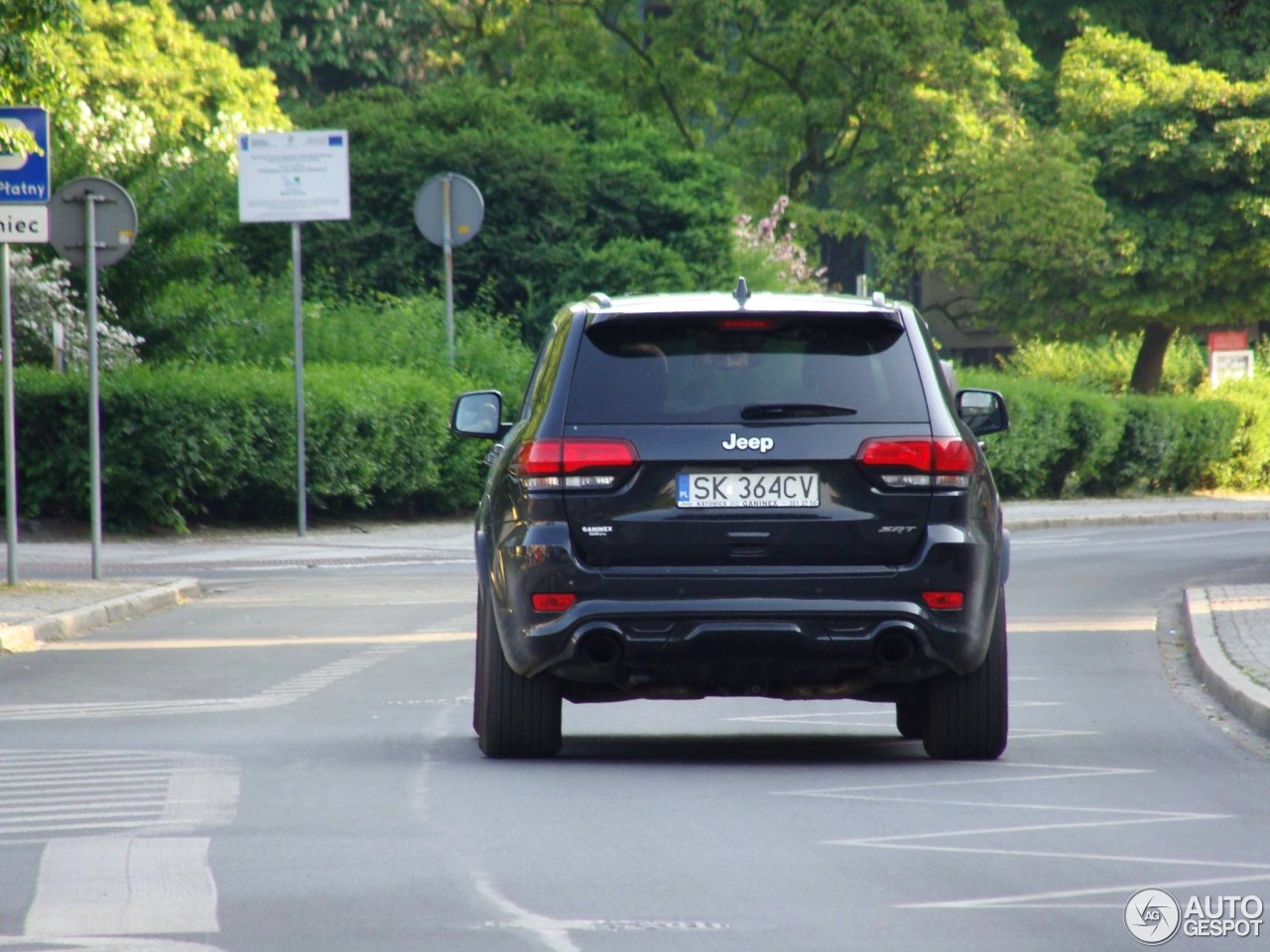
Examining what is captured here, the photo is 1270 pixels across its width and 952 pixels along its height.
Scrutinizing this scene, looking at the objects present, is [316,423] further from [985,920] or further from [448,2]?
[448,2]

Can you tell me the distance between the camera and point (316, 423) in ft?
82.4

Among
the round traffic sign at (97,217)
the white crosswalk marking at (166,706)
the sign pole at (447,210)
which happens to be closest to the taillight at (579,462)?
the white crosswalk marking at (166,706)

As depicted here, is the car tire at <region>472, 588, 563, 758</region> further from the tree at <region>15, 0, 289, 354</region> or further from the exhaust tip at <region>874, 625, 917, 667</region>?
the tree at <region>15, 0, 289, 354</region>

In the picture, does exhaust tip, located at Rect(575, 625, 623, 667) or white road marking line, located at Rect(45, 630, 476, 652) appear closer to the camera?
exhaust tip, located at Rect(575, 625, 623, 667)

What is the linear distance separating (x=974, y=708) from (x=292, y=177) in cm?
1761

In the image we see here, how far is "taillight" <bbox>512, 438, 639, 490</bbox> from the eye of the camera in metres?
8.55

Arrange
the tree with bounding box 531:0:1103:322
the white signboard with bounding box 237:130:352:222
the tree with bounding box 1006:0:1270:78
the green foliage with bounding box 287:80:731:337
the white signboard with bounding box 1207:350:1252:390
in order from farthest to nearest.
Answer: the tree with bounding box 1006:0:1270:78 < the tree with bounding box 531:0:1103:322 < the white signboard with bounding box 1207:350:1252:390 < the green foliage with bounding box 287:80:731:337 < the white signboard with bounding box 237:130:352:222

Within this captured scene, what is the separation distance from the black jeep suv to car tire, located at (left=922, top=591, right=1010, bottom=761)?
0.24 metres

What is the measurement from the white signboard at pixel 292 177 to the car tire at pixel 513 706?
55.0 ft

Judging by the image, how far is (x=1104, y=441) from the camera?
38.5 meters

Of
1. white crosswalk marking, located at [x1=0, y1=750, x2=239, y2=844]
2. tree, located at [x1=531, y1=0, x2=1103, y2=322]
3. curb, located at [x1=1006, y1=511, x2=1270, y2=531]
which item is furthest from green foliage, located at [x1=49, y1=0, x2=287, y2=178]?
white crosswalk marking, located at [x1=0, y1=750, x2=239, y2=844]

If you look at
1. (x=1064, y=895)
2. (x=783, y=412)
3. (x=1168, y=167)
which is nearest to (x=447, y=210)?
(x=783, y=412)

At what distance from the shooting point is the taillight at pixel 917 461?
8.61 meters

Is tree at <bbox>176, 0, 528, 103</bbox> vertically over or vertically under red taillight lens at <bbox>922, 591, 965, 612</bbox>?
over
